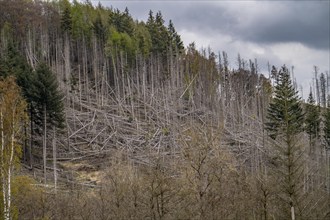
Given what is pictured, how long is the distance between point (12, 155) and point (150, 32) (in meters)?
71.0

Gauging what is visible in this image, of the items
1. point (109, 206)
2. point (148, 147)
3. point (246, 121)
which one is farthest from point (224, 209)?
point (246, 121)

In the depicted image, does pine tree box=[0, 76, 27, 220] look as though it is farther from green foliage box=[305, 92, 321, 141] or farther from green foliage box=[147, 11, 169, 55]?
green foliage box=[147, 11, 169, 55]

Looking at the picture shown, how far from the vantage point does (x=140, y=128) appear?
64688 mm

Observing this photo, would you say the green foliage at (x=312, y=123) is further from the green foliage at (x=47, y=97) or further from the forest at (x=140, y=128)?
the green foliage at (x=47, y=97)

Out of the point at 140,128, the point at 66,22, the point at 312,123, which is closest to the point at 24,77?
the point at 140,128

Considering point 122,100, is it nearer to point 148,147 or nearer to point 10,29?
point 148,147

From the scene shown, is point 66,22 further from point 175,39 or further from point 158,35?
point 175,39

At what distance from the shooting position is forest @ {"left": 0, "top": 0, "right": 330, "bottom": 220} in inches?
1190

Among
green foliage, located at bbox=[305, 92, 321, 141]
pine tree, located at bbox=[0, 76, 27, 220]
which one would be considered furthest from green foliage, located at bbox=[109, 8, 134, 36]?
pine tree, located at bbox=[0, 76, 27, 220]

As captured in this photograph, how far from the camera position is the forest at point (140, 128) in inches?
1190

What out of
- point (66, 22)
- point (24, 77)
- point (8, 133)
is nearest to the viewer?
point (8, 133)

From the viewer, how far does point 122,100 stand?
73875 millimetres

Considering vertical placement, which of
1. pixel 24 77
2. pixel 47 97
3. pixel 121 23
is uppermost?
pixel 121 23

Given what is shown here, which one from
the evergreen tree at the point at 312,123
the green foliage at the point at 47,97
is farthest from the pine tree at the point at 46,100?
the evergreen tree at the point at 312,123
